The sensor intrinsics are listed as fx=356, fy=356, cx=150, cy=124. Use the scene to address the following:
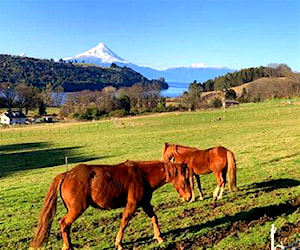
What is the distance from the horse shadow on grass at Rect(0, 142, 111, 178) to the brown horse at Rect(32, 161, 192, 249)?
16.8m

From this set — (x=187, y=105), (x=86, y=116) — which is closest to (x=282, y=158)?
(x=86, y=116)

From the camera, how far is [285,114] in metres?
48.6

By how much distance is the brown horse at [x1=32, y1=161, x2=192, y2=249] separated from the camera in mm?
7066

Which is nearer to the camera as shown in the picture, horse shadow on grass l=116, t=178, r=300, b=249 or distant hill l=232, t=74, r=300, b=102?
horse shadow on grass l=116, t=178, r=300, b=249

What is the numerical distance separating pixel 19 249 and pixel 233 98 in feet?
307

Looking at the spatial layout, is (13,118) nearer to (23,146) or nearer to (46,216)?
(23,146)

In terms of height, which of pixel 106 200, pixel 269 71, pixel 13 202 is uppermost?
pixel 269 71

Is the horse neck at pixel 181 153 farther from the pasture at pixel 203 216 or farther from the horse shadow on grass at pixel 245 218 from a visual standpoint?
the horse shadow on grass at pixel 245 218

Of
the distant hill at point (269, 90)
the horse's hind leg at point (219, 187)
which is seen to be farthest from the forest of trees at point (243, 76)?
the horse's hind leg at point (219, 187)

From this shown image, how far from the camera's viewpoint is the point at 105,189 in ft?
23.6

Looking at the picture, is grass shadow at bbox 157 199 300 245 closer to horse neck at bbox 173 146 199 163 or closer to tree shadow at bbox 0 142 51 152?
horse neck at bbox 173 146 199 163

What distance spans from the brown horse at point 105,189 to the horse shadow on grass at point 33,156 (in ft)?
55.1

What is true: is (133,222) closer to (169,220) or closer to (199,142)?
(169,220)

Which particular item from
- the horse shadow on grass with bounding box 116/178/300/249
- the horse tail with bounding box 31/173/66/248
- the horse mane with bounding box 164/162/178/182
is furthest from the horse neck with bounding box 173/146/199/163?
the horse tail with bounding box 31/173/66/248
